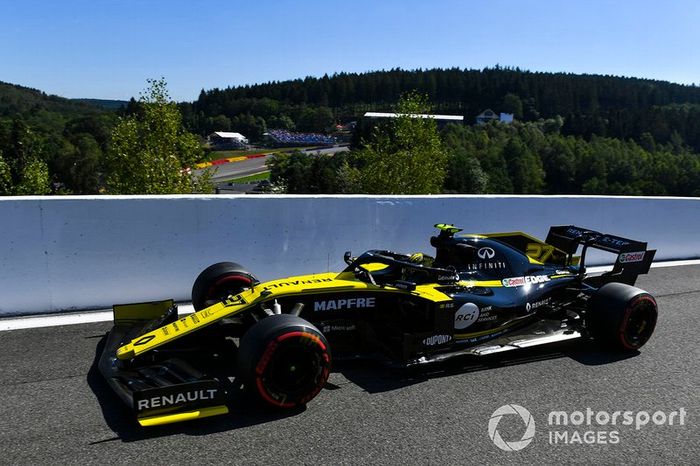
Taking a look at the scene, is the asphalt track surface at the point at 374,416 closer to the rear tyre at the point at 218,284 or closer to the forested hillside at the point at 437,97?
the rear tyre at the point at 218,284

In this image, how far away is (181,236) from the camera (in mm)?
7879

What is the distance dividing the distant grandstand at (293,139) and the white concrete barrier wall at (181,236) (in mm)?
141406

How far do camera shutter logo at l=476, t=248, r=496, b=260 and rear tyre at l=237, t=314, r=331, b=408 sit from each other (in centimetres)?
260

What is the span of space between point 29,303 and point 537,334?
5874 mm

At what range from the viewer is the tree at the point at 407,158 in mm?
23281

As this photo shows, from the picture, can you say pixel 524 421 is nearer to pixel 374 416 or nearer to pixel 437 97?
pixel 374 416

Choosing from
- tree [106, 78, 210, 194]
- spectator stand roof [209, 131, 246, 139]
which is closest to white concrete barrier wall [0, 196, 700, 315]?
tree [106, 78, 210, 194]

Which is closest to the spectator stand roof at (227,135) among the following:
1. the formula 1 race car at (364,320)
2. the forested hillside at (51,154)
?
the forested hillside at (51,154)

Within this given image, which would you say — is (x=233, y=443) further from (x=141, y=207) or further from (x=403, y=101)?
(x=403, y=101)

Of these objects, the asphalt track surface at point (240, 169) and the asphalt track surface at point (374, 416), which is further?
the asphalt track surface at point (240, 169)

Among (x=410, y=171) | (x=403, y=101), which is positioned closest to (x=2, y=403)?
(x=410, y=171)

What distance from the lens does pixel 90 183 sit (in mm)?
87375

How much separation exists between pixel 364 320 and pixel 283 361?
4.16 ft

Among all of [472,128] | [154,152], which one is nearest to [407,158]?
[154,152]
